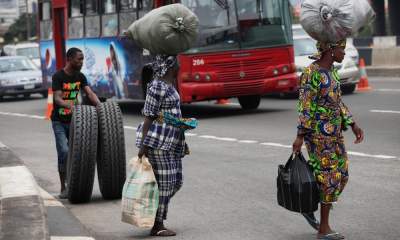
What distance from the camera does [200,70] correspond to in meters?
19.6

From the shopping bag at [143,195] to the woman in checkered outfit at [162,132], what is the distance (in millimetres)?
118

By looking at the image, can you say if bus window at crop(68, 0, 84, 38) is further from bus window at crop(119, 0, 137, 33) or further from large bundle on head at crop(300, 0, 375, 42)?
large bundle on head at crop(300, 0, 375, 42)

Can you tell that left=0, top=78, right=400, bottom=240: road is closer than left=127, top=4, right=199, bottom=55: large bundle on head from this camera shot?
No

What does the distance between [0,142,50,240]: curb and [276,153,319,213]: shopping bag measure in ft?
5.56

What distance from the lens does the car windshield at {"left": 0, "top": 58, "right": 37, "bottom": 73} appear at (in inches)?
1307

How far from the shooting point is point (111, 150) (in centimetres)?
991

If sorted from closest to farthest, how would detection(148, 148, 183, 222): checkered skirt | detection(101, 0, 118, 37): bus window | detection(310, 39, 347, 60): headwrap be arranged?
1. detection(310, 39, 347, 60): headwrap
2. detection(148, 148, 183, 222): checkered skirt
3. detection(101, 0, 118, 37): bus window

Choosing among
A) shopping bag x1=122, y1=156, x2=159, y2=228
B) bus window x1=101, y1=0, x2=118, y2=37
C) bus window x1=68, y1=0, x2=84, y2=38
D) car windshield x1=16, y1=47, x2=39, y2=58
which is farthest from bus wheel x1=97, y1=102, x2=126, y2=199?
car windshield x1=16, y1=47, x2=39, y2=58

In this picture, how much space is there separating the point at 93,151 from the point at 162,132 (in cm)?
203

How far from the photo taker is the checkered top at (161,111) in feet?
26.0

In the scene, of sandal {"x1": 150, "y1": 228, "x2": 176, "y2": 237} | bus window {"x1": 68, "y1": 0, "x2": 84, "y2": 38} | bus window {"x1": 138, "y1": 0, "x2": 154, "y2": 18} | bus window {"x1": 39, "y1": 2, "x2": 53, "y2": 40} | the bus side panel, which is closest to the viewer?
sandal {"x1": 150, "y1": 228, "x2": 176, "y2": 237}

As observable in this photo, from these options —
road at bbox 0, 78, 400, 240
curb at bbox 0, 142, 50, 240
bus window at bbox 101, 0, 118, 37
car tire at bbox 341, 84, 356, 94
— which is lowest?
road at bbox 0, 78, 400, 240

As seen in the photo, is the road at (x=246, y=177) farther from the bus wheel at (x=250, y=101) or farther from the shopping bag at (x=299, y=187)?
the shopping bag at (x=299, y=187)

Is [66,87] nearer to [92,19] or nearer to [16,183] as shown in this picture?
[16,183]
